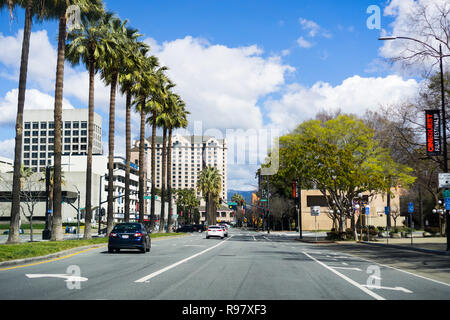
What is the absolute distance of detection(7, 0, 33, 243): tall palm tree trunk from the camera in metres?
25.0

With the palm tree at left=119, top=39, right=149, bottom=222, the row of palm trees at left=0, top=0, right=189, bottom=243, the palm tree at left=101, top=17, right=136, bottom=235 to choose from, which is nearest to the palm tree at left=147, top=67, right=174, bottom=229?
the row of palm trees at left=0, top=0, right=189, bottom=243

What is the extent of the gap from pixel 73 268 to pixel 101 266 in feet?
3.36

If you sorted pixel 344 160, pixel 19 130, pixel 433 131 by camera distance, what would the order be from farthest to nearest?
pixel 344 160 → pixel 433 131 → pixel 19 130

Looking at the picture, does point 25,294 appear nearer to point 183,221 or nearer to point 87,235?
point 87,235

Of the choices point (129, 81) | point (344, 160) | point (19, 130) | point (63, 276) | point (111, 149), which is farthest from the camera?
point (129, 81)

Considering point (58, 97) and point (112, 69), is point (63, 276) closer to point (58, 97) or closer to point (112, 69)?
point (58, 97)

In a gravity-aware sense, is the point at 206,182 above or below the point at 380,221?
above

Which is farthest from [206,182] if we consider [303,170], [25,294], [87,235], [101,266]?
[25,294]

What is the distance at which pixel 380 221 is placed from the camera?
8856cm

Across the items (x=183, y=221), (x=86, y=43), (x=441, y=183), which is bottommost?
(x=183, y=221)

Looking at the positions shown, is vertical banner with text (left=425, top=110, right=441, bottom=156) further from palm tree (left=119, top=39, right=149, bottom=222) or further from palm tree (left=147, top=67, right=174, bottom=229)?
palm tree (left=147, top=67, right=174, bottom=229)

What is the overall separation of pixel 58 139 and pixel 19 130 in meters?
3.37

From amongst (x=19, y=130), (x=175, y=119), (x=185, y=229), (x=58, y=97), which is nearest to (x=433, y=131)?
(x=58, y=97)

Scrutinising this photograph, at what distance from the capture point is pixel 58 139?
28.8 metres
